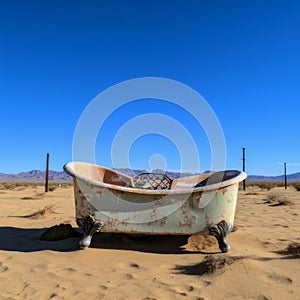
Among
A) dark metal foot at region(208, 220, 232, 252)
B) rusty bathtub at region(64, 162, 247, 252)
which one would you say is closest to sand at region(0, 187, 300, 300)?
dark metal foot at region(208, 220, 232, 252)

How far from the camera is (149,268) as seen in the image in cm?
352

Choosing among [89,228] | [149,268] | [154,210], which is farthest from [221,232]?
[89,228]

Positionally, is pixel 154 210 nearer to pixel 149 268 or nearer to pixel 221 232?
pixel 149 268

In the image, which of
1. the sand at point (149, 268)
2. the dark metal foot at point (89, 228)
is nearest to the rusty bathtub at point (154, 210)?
the dark metal foot at point (89, 228)

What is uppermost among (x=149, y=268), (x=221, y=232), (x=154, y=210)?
(x=154, y=210)

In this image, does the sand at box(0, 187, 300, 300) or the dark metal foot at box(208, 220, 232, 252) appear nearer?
the sand at box(0, 187, 300, 300)

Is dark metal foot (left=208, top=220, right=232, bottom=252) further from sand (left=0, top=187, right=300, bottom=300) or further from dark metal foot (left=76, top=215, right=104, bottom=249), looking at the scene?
dark metal foot (left=76, top=215, right=104, bottom=249)

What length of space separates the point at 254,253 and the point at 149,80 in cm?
629

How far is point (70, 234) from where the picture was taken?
5203 mm

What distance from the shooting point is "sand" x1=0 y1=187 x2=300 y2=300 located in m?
2.81

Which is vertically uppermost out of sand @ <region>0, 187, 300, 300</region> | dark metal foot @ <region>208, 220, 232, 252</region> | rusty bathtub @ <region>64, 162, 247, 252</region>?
rusty bathtub @ <region>64, 162, 247, 252</region>

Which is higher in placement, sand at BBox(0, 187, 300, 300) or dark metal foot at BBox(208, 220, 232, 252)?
dark metal foot at BBox(208, 220, 232, 252)

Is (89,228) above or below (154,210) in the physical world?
below

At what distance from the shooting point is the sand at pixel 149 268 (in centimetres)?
281
